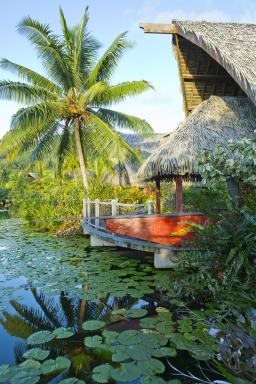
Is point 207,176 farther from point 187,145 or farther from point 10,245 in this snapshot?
point 10,245

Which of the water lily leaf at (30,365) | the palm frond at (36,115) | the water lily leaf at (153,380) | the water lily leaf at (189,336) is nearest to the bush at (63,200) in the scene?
the palm frond at (36,115)

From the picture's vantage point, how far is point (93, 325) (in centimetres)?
424

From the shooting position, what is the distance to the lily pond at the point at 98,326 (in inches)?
124

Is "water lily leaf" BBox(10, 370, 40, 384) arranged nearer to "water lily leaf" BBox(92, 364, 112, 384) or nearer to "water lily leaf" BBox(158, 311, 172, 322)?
"water lily leaf" BBox(92, 364, 112, 384)

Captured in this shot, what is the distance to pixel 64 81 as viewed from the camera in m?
Result: 12.4

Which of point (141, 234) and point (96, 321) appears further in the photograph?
point (141, 234)

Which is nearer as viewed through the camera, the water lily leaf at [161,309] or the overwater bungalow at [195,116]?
the water lily leaf at [161,309]

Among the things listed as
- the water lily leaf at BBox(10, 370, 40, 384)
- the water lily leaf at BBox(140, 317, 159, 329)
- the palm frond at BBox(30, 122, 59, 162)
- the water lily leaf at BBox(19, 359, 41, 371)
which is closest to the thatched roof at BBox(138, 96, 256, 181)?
the water lily leaf at BBox(140, 317, 159, 329)

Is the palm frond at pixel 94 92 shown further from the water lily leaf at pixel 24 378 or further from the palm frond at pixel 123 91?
the water lily leaf at pixel 24 378

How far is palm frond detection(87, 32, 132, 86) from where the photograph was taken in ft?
40.4

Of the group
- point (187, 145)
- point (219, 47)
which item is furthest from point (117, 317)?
point (219, 47)

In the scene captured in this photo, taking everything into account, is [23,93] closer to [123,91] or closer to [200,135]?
[123,91]

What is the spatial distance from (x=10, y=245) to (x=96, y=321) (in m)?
6.60

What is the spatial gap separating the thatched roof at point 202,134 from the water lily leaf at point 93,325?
148 inches
